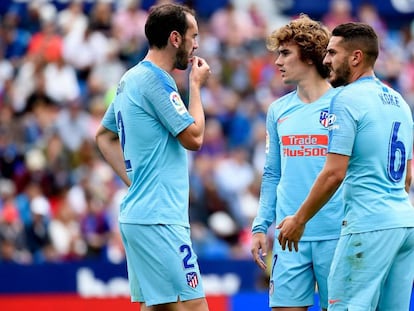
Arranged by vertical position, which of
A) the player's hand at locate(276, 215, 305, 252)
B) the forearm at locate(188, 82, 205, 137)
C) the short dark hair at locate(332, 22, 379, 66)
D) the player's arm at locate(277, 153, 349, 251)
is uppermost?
the short dark hair at locate(332, 22, 379, 66)

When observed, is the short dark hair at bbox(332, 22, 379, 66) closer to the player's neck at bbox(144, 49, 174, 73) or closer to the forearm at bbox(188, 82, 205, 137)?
the forearm at bbox(188, 82, 205, 137)

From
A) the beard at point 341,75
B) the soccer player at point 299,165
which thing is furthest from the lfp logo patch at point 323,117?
the beard at point 341,75

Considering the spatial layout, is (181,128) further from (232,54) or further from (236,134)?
(232,54)

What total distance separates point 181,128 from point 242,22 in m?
12.2

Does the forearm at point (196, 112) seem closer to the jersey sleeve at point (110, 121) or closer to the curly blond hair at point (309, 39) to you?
the jersey sleeve at point (110, 121)

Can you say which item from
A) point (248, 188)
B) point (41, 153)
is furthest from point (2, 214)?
point (248, 188)

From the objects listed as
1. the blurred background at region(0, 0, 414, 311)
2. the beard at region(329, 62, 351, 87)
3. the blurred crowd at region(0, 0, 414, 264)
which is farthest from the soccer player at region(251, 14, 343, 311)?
the blurred crowd at region(0, 0, 414, 264)

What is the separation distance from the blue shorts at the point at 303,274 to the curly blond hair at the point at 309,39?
1193 millimetres

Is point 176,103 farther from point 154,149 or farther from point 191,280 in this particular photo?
point 191,280

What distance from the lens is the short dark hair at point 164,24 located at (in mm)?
7160

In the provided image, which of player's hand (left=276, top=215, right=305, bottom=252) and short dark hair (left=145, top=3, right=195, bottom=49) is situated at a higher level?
short dark hair (left=145, top=3, right=195, bottom=49)

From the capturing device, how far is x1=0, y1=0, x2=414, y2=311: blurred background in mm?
13312

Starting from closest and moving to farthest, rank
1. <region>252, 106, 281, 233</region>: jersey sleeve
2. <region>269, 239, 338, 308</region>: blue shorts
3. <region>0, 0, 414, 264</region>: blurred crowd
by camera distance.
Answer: <region>269, 239, 338, 308</region>: blue shorts → <region>252, 106, 281, 233</region>: jersey sleeve → <region>0, 0, 414, 264</region>: blurred crowd

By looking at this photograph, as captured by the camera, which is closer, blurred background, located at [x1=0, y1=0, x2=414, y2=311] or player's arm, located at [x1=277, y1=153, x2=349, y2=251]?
player's arm, located at [x1=277, y1=153, x2=349, y2=251]
